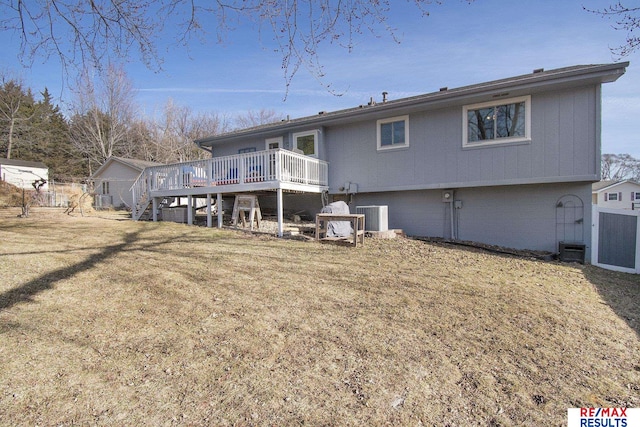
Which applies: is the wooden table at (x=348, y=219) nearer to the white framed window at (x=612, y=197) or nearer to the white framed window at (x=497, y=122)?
the white framed window at (x=497, y=122)

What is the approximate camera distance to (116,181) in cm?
2220

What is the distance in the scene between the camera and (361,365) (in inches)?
109

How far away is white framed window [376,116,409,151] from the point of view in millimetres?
10219

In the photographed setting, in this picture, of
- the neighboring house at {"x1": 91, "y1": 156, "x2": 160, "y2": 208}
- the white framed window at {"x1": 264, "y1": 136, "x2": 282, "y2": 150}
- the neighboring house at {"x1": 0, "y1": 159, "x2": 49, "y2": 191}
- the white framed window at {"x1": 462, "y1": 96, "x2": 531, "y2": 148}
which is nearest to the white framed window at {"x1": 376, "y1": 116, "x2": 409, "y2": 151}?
the white framed window at {"x1": 462, "y1": 96, "x2": 531, "y2": 148}

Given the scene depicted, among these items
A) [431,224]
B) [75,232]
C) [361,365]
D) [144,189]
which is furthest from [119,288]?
[144,189]

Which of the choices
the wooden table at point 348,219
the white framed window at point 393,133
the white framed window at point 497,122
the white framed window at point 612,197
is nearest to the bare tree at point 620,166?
the white framed window at point 612,197

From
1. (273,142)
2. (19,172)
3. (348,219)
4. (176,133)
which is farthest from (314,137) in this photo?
(19,172)

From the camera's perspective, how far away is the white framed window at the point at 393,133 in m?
10.2

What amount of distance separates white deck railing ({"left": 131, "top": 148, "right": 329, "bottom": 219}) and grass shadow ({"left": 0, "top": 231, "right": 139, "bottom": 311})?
14.4 feet

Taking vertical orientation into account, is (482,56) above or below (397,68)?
above

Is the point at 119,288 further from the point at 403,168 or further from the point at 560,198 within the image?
the point at 560,198

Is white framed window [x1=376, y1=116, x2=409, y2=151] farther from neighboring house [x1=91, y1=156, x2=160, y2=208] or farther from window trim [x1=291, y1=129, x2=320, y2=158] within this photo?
neighboring house [x1=91, y1=156, x2=160, y2=208]

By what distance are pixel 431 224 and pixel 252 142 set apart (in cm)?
770

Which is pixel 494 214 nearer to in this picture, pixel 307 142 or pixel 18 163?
pixel 307 142
